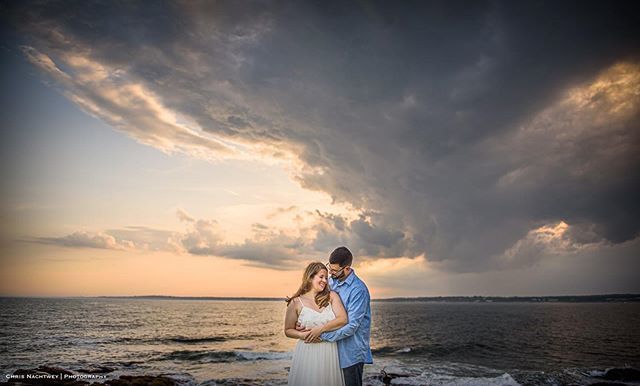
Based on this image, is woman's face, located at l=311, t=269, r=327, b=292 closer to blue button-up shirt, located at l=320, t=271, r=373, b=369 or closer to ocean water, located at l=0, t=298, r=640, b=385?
blue button-up shirt, located at l=320, t=271, r=373, b=369

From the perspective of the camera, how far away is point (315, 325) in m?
5.66

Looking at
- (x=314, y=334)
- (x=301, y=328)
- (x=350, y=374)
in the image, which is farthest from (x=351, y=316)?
(x=350, y=374)

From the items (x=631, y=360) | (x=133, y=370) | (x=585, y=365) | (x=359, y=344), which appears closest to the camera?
(x=359, y=344)

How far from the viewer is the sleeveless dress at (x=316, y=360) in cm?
551

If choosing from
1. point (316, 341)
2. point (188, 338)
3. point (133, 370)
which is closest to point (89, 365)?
point (133, 370)

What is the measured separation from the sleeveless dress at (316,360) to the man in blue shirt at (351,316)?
12cm

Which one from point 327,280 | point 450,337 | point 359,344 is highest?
point 327,280

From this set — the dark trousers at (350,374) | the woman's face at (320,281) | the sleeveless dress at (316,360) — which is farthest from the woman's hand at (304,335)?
the dark trousers at (350,374)

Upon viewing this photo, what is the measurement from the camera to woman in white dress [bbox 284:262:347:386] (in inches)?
216

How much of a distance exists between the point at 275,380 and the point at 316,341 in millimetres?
17256

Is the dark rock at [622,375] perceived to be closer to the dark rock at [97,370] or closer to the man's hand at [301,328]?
the man's hand at [301,328]

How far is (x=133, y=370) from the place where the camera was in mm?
22469

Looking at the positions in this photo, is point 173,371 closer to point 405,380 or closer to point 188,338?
point 405,380

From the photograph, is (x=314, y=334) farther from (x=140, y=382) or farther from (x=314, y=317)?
(x=140, y=382)
